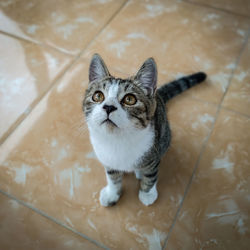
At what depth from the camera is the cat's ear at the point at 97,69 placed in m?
0.98

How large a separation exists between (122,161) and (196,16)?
1.45 meters

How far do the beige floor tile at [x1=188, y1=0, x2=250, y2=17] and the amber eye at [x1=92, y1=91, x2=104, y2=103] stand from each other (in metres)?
1.54

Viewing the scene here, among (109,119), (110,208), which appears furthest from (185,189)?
(109,119)

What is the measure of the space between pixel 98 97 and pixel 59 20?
128cm

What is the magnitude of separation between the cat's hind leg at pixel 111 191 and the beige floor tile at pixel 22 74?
0.66 m

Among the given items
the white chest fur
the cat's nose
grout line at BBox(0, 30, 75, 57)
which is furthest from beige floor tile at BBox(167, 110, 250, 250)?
grout line at BBox(0, 30, 75, 57)

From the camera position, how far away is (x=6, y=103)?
154 centimetres

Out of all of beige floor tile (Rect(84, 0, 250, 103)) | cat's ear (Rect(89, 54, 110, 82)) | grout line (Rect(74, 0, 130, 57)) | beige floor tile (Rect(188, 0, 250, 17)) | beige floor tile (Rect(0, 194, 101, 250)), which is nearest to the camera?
cat's ear (Rect(89, 54, 110, 82))

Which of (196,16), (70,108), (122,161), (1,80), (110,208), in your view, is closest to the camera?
(122,161)

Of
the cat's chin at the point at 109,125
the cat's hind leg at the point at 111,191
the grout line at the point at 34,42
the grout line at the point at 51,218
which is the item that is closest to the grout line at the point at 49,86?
the grout line at the point at 34,42

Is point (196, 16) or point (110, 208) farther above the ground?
point (196, 16)

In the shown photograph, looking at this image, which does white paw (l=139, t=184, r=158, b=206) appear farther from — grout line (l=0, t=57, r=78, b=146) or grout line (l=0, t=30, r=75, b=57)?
grout line (l=0, t=30, r=75, b=57)

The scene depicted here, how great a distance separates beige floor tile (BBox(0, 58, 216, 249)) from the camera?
1.15 meters

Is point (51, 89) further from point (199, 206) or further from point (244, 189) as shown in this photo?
point (244, 189)
